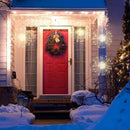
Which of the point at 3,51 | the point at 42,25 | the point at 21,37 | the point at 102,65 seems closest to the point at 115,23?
the point at 102,65

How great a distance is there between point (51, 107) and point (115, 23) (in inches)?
149

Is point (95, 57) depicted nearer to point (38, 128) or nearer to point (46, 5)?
point (46, 5)

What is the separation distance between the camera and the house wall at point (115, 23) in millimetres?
11727

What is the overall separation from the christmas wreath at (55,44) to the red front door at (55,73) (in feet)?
0.39

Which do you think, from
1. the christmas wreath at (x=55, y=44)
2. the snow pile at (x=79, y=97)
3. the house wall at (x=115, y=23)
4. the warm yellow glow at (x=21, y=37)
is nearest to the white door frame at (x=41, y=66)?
the christmas wreath at (x=55, y=44)

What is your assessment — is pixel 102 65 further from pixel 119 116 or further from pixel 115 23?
pixel 119 116

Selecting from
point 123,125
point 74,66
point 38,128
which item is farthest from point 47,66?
point 123,125

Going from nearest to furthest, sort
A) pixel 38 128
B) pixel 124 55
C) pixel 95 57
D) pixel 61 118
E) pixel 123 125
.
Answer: pixel 123 125
pixel 38 128
pixel 61 118
pixel 124 55
pixel 95 57

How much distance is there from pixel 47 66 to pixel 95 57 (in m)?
1.68

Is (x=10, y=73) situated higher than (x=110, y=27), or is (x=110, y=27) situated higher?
(x=110, y=27)

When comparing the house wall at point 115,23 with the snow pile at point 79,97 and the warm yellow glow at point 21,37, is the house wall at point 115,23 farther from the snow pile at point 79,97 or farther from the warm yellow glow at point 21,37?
the warm yellow glow at point 21,37

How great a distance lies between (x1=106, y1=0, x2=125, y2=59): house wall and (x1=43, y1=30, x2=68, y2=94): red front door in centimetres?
158

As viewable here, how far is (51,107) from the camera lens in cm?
1059

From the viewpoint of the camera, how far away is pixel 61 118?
989 cm
